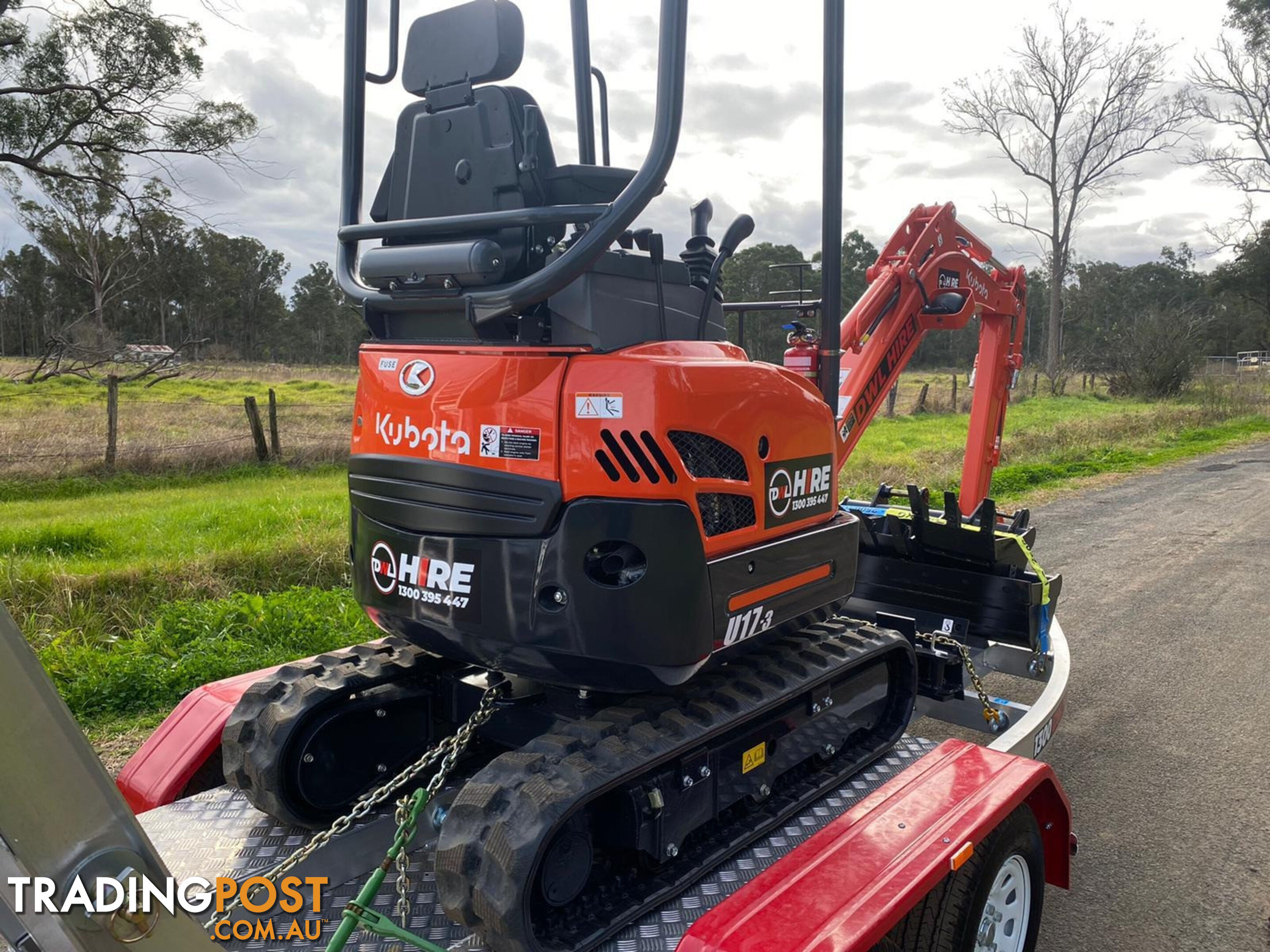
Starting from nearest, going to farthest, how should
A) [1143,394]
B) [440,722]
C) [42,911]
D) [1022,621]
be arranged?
[42,911]
[440,722]
[1022,621]
[1143,394]

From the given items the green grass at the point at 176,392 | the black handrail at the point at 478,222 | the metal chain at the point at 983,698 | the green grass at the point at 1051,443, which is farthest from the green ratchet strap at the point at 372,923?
the green grass at the point at 176,392

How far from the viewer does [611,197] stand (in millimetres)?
2889

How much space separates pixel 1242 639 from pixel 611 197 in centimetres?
596

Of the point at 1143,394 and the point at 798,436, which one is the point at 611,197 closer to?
the point at 798,436

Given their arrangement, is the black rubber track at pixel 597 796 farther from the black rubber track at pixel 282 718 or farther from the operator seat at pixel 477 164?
the operator seat at pixel 477 164

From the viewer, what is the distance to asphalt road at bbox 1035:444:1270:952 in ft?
11.6

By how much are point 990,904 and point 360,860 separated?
201cm

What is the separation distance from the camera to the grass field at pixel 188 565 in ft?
17.7

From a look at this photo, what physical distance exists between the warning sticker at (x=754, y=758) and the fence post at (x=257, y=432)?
1387cm

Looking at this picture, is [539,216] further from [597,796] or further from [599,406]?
[597,796]

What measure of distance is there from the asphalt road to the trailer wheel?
1.09 ft

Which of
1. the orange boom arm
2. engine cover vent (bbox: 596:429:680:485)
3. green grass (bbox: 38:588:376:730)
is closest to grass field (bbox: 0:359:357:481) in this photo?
green grass (bbox: 38:588:376:730)

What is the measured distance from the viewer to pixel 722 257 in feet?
10.5

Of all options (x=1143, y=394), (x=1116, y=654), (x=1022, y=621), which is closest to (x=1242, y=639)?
(x=1116, y=654)
